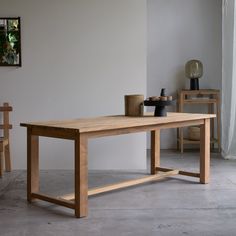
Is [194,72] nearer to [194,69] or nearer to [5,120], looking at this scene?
[194,69]

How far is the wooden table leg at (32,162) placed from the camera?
3.83 meters

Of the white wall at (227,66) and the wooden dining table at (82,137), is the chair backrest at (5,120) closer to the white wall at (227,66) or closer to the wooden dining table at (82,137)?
the wooden dining table at (82,137)

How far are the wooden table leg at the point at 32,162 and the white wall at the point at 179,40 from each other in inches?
134

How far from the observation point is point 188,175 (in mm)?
4801

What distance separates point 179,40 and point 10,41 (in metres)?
2.78

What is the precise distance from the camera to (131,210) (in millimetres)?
3629

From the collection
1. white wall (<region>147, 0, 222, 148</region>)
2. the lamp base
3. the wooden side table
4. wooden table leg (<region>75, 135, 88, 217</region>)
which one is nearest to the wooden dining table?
wooden table leg (<region>75, 135, 88, 217</region>)

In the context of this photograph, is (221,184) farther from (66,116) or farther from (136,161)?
(66,116)

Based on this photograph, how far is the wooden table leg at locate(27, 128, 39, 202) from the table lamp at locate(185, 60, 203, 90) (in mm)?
3385

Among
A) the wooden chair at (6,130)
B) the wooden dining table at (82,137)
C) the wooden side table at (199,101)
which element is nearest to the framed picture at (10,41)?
Result: the wooden chair at (6,130)

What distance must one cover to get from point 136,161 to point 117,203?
5.38ft

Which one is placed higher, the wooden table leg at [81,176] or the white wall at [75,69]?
the white wall at [75,69]

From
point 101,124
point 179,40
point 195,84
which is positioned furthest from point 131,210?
point 179,40

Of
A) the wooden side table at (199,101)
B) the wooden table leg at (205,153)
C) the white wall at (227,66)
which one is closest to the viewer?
the wooden table leg at (205,153)
